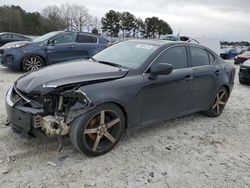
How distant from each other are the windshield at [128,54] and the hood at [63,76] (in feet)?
0.93

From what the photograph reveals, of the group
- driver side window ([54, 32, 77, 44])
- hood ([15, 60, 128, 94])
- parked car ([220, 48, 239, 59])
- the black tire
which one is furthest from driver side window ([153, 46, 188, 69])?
parked car ([220, 48, 239, 59])

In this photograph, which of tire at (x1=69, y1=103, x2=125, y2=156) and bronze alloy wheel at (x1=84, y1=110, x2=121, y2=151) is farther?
bronze alloy wheel at (x1=84, y1=110, x2=121, y2=151)

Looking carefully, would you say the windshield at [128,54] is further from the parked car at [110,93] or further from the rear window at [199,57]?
the rear window at [199,57]

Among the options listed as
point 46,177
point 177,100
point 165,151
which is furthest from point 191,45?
point 46,177

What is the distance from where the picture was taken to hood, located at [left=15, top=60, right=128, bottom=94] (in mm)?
3271

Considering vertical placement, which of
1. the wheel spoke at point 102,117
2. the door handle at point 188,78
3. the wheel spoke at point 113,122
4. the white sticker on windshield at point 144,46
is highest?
the white sticker on windshield at point 144,46

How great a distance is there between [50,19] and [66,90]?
1950 inches

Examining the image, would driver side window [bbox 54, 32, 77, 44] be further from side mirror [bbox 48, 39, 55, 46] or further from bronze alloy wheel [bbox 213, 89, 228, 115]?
bronze alloy wheel [bbox 213, 89, 228, 115]

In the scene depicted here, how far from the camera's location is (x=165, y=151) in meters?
3.79

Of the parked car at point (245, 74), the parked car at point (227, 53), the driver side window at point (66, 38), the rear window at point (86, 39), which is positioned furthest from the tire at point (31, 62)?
the parked car at point (227, 53)

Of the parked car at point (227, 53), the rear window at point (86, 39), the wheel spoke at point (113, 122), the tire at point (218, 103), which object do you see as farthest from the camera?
the parked car at point (227, 53)

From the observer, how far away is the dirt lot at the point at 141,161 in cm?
302

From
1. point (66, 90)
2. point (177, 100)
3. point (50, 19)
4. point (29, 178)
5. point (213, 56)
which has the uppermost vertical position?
point (50, 19)

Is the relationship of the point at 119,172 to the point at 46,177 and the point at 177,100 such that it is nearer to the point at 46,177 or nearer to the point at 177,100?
the point at 46,177
